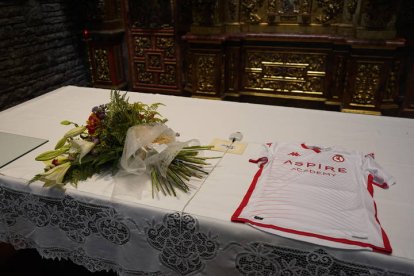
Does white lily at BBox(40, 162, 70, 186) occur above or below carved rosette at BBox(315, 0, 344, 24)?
below

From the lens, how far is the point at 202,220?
128cm

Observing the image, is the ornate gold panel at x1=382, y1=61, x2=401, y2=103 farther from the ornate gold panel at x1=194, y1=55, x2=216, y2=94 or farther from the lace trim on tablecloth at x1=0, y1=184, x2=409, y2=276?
the lace trim on tablecloth at x1=0, y1=184, x2=409, y2=276

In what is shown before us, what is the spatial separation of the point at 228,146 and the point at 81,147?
0.72m

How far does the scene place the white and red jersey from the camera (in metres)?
1.18

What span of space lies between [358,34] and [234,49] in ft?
4.79

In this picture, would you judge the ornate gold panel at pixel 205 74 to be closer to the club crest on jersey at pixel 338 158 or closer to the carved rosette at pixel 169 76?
the carved rosette at pixel 169 76

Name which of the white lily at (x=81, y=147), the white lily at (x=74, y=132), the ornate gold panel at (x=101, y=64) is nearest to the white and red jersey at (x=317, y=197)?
the white lily at (x=81, y=147)

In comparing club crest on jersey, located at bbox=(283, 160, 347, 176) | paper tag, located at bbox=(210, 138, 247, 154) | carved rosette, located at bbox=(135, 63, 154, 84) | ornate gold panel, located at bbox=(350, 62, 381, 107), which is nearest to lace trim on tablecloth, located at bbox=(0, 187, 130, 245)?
paper tag, located at bbox=(210, 138, 247, 154)

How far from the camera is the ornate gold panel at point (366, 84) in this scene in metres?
3.87

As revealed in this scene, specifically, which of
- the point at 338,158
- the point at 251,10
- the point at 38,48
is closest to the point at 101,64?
the point at 38,48

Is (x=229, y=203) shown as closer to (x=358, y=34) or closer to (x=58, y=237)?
(x=58, y=237)

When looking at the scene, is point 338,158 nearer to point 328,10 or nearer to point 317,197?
point 317,197

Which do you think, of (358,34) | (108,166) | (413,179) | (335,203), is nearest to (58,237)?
(108,166)

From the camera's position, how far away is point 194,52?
4.41 metres
